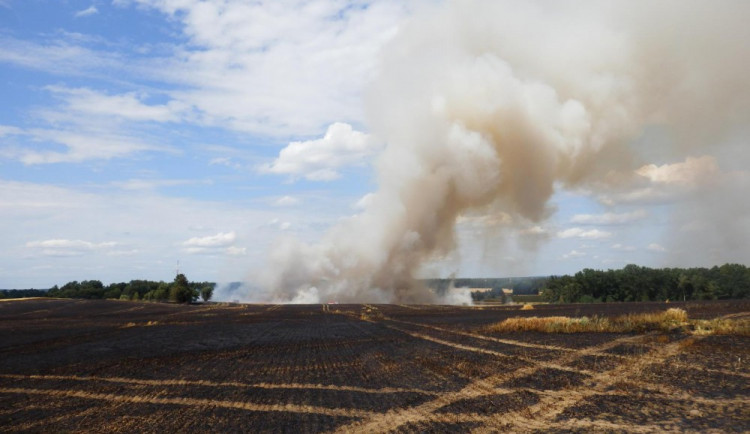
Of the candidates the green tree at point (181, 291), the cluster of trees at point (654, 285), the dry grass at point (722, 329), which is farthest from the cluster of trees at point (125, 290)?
the dry grass at point (722, 329)

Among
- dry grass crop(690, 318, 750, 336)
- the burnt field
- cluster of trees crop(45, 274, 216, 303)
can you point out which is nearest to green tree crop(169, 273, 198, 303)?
cluster of trees crop(45, 274, 216, 303)

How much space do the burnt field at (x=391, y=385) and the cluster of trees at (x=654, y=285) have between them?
102m

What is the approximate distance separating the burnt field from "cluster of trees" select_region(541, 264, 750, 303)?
10177 centimetres

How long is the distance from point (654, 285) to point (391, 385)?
126m

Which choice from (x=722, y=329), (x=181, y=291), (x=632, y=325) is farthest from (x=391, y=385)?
(x=181, y=291)

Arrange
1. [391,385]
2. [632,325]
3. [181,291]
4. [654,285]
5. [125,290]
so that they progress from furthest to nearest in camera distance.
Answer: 1. [125,290]
2. [654,285]
3. [181,291]
4. [632,325]
5. [391,385]

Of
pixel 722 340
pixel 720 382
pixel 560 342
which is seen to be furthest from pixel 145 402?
pixel 722 340

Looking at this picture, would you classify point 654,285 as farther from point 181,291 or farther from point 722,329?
point 181,291

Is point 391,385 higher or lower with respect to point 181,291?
lower

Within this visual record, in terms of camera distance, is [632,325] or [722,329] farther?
[632,325]

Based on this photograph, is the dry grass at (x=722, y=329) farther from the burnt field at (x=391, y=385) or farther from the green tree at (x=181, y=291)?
the green tree at (x=181, y=291)

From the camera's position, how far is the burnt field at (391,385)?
42.6 feet

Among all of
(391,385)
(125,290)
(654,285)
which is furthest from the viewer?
(125,290)

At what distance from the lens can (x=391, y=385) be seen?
57.3 feet
